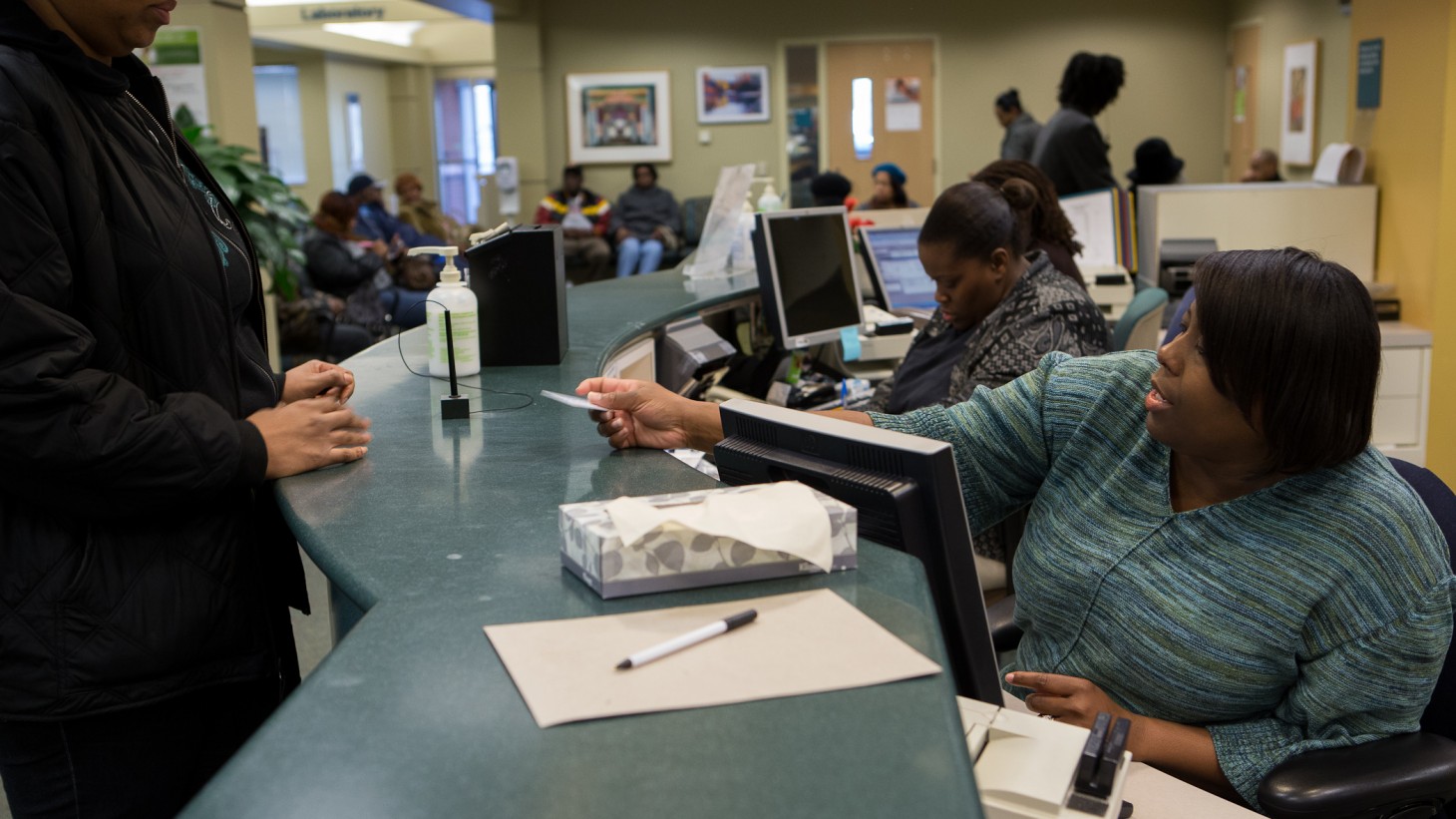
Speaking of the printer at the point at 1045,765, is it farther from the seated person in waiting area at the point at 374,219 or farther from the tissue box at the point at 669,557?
the seated person in waiting area at the point at 374,219

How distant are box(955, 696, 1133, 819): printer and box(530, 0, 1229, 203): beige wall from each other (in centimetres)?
1102

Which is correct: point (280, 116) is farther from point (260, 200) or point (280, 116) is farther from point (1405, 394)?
point (1405, 394)

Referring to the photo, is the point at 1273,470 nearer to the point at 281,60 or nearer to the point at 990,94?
the point at 990,94

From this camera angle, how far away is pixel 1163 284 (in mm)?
4770

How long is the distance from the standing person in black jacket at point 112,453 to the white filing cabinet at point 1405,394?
13.6 feet

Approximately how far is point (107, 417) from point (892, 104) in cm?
1132

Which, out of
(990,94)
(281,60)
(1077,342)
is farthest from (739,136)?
(1077,342)

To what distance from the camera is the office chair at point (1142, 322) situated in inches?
131

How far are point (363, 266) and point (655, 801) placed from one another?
6895mm

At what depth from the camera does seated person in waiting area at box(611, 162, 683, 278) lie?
11.5 metres

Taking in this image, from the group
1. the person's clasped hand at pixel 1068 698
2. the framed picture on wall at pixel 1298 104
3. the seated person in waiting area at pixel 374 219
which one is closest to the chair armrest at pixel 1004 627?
the person's clasped hand at pixel 1068 698

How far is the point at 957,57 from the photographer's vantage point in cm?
1177

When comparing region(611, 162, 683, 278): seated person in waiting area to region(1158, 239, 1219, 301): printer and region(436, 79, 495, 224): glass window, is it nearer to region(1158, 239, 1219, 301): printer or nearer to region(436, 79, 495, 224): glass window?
region(436, 79, 495, 224): glass window

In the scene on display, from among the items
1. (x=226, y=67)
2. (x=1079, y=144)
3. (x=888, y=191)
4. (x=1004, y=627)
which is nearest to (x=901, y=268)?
(x=1079, y=144)
